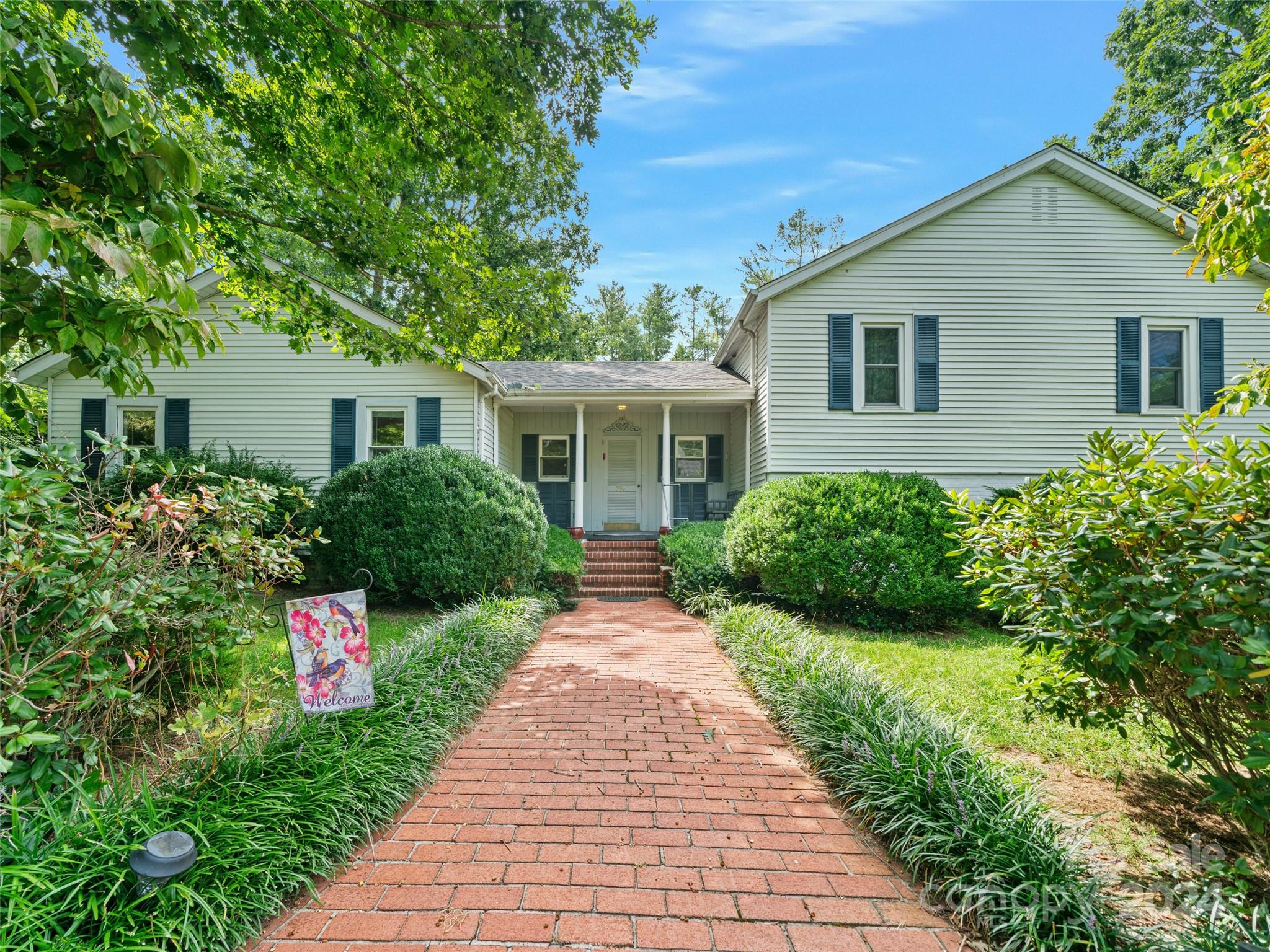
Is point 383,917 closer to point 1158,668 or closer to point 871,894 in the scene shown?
point 871,894

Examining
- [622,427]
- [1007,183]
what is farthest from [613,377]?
[1007,183]

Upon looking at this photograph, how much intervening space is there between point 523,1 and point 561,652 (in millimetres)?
6711

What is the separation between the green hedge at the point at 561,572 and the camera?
8781mm

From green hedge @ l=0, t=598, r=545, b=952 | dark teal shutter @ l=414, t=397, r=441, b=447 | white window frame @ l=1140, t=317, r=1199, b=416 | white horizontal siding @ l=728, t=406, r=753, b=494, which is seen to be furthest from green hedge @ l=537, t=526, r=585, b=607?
white window frame @ l=1140, t=317, r=1199, b=416

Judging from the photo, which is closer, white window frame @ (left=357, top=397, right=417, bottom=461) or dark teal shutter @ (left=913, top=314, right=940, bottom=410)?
dark teal shutter @ (left=913, top=314, right=940, bottom=410)

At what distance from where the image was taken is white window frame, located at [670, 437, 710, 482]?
13562mm

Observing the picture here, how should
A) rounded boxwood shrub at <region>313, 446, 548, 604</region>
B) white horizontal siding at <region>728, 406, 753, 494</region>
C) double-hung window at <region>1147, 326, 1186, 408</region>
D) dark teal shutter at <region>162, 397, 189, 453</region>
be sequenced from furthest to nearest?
1. white horizontal siding at <region>728, 406, 753, 494</region>
2. dark teal shutter at <region>162, 397, 189, 453</region>
3. double-hung window at <region>1147, 326, 1186, 408</region>
4. rounded boxwood shrub at <region>313, 446, 548, 604</region>

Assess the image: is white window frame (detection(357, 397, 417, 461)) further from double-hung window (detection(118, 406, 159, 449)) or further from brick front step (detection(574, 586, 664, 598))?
brick front step (detection(574, 586, 664, 598))

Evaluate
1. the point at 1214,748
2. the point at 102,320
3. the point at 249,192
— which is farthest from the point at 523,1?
the point at 1214,748

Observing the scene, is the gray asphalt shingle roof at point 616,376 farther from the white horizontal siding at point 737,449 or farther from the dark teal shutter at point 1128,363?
the dark teal shutter at point 1128,363

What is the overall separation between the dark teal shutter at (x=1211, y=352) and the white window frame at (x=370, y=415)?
554 inches

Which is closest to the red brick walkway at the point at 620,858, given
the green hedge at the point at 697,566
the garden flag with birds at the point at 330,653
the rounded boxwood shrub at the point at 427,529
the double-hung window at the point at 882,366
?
the garden flag with birds at the point at 330,653

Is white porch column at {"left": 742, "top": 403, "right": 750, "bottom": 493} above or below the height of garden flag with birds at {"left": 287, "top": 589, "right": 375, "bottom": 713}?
above

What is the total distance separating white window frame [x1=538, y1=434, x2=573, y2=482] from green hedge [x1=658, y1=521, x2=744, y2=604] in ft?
14.0
